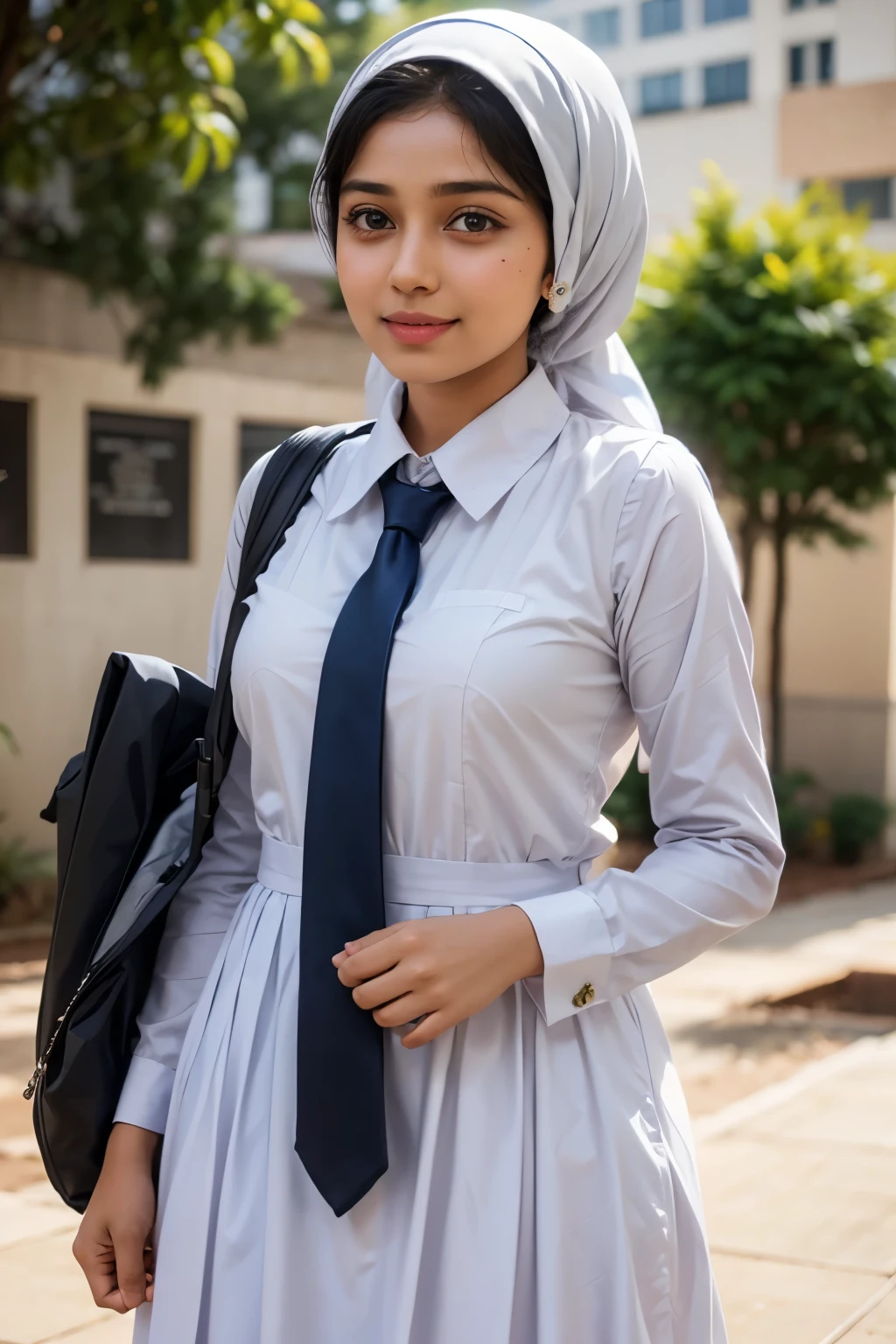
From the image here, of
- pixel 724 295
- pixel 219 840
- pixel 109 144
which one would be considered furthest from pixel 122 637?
pixel 219 840

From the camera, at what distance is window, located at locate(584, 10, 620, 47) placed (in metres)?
19.8

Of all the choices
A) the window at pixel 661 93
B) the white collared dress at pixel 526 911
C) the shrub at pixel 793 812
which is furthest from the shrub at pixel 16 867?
the window at pixel 661 93

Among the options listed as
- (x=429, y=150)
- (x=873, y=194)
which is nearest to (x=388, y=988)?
(x=429, y=150)

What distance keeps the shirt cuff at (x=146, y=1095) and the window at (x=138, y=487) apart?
674 cm

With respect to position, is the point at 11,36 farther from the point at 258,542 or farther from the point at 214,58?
the point at 258,542

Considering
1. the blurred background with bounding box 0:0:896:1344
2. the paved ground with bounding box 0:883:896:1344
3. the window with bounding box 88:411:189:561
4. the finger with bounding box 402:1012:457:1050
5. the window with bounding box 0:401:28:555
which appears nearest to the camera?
the finger with bounding box 402:1012:457:1050

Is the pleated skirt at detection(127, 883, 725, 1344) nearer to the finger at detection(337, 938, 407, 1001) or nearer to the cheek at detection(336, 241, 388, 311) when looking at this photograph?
the finger at detection(337, 938, 407, 1001)

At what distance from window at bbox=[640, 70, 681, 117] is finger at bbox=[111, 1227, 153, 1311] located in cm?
2091

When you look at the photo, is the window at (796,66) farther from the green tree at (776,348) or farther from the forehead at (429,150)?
the forehead at (429,150)

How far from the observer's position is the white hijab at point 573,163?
1548 mm

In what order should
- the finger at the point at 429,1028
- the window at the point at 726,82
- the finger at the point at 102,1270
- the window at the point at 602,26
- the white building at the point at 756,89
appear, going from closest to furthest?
the finger at the point at 429,1028 < the finger at the point at 102,1270 < the white building at the point at 756,89 < the window at the point at 602,26 < the window at the point at 726,82

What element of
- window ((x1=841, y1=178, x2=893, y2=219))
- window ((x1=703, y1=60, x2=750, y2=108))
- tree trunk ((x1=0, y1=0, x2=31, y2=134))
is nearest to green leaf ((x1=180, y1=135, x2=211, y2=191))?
tree trunk ((x1=0, y1=0, x2=31, y2=134))

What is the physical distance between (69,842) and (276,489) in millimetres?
455

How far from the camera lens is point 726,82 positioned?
2070cm
